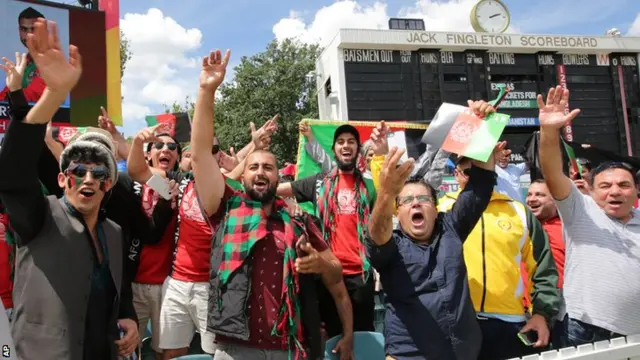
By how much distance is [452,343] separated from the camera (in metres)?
2.18

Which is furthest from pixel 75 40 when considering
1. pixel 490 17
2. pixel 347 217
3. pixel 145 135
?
pixel 490 17

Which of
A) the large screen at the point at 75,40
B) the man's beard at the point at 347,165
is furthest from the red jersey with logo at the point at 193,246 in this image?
the large screen at the point at 75,40

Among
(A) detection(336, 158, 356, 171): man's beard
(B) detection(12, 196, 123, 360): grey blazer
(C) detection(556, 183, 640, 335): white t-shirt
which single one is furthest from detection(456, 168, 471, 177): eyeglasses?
(B) detection(12, 196, 123, 360): grey blazer

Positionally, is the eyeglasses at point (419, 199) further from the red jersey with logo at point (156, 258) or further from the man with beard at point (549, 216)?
the red jersey with logo at point (156, 258)

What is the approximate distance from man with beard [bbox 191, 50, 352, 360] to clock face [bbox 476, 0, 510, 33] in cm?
1509

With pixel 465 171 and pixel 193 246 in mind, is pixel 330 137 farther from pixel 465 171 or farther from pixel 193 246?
pixel 465 171

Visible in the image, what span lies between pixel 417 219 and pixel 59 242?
5.15 ft

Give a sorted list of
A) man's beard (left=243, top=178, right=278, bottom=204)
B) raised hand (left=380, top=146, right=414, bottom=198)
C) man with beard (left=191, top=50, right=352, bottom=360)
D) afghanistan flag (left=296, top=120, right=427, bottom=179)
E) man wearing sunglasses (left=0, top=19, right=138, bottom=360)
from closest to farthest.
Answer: man wearing sunglasses (left=0, top=19, right=138, bottom=360) → raised hand (left=380, top=146, right=414, bottom=198) → man with beard (left=191, top=50, right=352, bottom=360) → man's beard (left=243, top=178, right=278, bottom=204) → afghanistan flag (left=296, top=120, right=427, bottom=179)

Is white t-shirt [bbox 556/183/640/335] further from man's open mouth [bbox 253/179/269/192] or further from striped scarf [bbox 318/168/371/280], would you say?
man's open mouth [bbox 253/179/269/192]

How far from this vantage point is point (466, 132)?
8.28 ft

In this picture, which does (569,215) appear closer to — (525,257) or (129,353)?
(525,257)

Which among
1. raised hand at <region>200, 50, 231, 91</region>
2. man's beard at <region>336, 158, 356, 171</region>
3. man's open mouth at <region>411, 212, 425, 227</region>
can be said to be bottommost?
man's open mouth at <region>411, 212, 425, 227</region>

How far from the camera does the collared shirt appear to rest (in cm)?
218

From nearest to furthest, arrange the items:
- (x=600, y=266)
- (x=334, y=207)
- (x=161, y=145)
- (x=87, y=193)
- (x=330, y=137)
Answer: (x=87, y=193) < (x=600, y=266) < (x=334, y=207) < (x=161, y=145) < (x=330, y=137)
